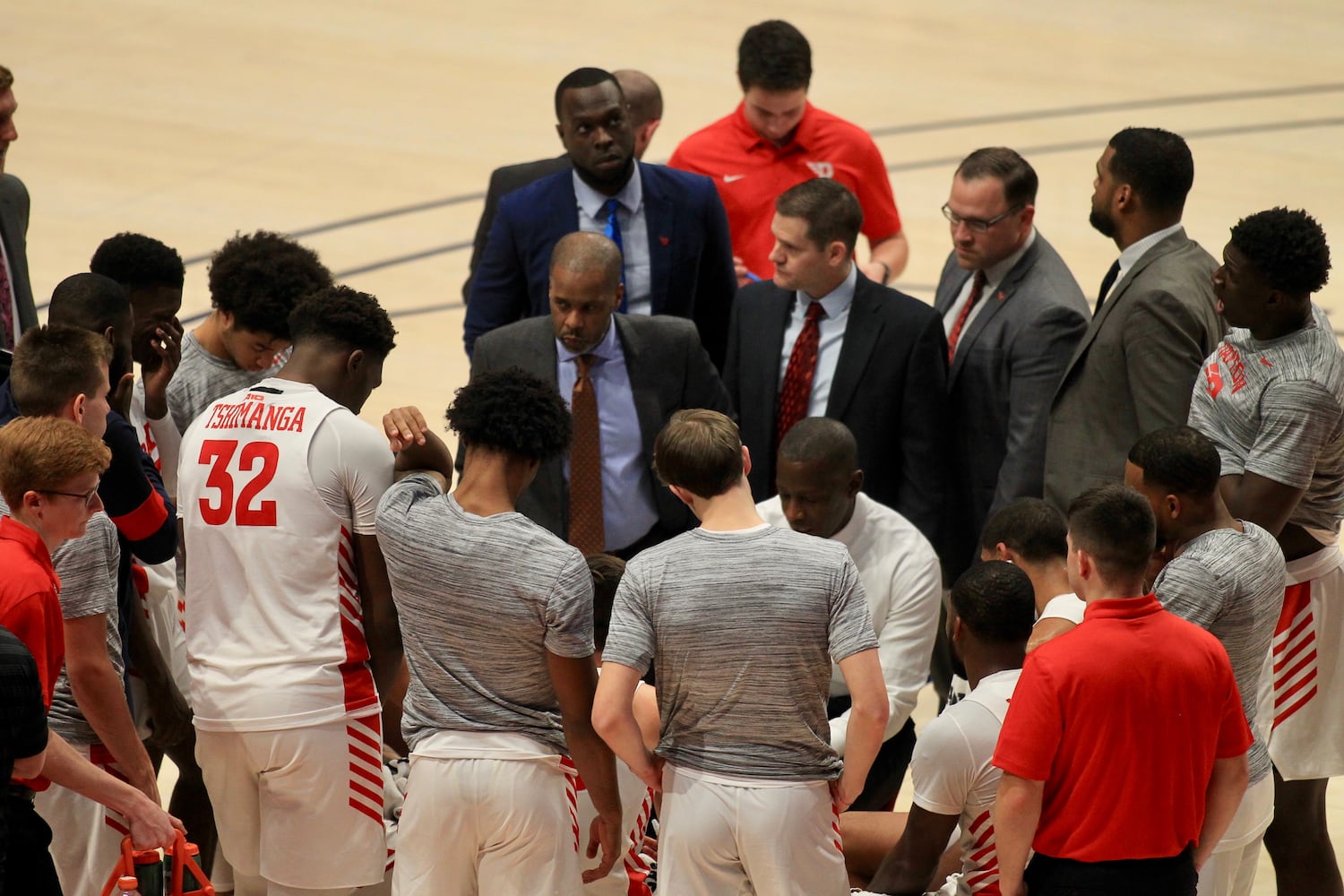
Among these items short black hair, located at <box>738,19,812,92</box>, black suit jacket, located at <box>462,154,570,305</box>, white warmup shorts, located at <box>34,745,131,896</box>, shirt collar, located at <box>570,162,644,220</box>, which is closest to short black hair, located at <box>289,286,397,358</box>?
white warmup shorts, located at <box>34,745,131,896</box>

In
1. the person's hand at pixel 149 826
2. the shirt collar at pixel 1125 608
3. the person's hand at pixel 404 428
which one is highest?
the person's hand at pixel 404 428

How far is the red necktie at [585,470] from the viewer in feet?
19.8

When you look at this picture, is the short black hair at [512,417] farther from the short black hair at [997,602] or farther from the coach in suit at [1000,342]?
the coach in suit at [1000,342]

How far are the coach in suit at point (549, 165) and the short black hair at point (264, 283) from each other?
1644mm

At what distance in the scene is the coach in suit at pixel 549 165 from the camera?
7.63 metres

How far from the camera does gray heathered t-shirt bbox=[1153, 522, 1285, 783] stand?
4.59 metres

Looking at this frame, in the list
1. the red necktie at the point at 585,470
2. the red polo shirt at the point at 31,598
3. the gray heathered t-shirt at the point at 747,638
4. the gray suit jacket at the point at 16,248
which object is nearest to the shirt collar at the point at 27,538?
the red polo shirt at the point at 31,598

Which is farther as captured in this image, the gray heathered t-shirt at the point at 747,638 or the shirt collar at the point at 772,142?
the shirt collar at the point at 772,142

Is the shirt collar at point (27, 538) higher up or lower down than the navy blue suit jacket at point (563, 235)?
lower down

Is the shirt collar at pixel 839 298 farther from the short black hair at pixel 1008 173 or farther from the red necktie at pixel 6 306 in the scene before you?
the red necktie at pixel 6 306

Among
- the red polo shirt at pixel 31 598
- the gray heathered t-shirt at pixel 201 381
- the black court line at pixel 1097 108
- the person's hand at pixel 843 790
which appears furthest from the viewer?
the black court line at pixel 1097 108

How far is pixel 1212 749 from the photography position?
165 inches

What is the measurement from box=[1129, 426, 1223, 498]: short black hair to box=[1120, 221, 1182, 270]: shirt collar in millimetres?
1500

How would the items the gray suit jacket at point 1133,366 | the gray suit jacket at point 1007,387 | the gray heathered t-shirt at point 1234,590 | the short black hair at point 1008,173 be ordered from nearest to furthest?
the gray heathered t-shirt at point 1234,590, the gray suit jacket at point 1133,366, the gray suit jacket at point 1007,387, the short black hair at point 1008,173
